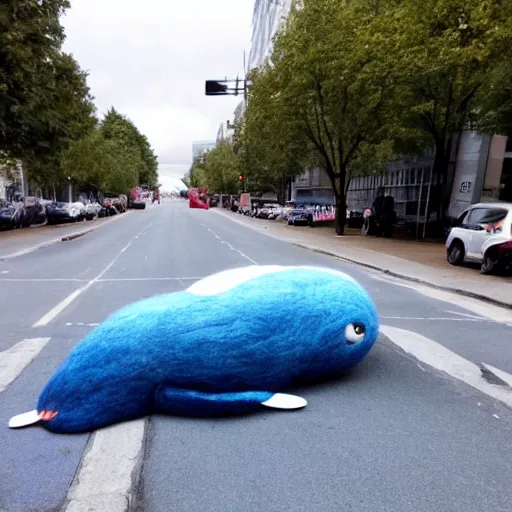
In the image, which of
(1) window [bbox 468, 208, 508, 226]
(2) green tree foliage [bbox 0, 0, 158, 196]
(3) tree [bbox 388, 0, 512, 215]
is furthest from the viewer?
(2) green tree foliage [bbox 0, 0, 158, 196]

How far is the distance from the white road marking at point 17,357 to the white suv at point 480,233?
35.0 feet

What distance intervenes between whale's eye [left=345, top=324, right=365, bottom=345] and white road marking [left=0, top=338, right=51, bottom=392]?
306cm

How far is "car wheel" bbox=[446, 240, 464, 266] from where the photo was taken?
47.7 feet

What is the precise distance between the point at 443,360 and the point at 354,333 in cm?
158

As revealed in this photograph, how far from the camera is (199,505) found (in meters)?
2.74

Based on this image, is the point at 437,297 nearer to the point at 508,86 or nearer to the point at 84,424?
the point at 84,424

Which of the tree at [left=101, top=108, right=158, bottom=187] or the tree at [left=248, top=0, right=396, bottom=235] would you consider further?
the tree at [left=101, top=108, right=158, bottom=187]

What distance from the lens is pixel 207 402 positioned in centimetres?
374

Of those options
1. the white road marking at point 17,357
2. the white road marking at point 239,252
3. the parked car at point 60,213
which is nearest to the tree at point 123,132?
the parked car at point 60,213

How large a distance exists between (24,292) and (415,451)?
848 cm

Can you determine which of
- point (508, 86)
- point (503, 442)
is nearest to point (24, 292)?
point (503, 442)

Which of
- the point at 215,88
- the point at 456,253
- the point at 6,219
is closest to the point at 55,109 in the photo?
the point at 6,219

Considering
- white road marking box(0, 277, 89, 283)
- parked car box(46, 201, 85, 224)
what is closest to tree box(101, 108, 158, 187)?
parked car box(46, 201, 85, 224)

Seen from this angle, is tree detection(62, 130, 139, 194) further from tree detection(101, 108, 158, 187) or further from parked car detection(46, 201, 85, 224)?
tree detection(101, 108, 158, 187)
